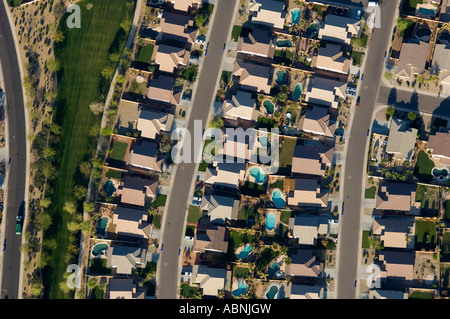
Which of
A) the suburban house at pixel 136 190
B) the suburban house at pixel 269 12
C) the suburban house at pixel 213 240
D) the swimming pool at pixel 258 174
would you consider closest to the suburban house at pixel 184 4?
the suburban house at pixel 269 12

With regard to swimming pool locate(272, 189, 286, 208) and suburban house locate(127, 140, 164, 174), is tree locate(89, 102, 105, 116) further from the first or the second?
swimming pool locate(272, 189, 286, 208)

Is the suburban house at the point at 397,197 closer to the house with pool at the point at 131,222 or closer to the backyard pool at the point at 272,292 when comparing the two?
the backyard pool at the point at 272,292

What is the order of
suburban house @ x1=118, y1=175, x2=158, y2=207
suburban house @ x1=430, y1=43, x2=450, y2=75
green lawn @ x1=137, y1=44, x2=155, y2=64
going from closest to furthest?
suburban house @ x1=430, y1=43, x2=450, y2=75
suburban house @ x1=118, y1=175, x2=158, y2=207
green lawn @ x1=137, y1=44, x2=155, y2=64

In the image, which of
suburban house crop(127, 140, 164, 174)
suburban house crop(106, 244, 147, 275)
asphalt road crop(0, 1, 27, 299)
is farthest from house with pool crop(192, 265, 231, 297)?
asphalt road crop(0, 1, 27, 299)

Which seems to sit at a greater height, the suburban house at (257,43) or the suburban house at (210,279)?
the suburban house at (257,43)

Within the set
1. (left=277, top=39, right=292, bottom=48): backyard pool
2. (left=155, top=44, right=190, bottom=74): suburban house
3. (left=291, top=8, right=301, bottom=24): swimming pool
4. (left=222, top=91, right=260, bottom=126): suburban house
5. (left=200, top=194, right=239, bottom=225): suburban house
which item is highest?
(left=291, top=8, right=301, bottom=24): swimming pool

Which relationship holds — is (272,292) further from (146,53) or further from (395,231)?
(146,53)

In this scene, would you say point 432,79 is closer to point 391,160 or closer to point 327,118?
point 391,160

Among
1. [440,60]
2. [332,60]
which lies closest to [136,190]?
[332,60]
